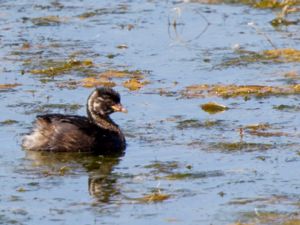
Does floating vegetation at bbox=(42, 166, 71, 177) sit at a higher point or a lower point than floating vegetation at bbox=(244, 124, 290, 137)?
lower

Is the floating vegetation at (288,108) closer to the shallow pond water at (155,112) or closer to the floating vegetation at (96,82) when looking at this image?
the shallow pond water at (155,112)

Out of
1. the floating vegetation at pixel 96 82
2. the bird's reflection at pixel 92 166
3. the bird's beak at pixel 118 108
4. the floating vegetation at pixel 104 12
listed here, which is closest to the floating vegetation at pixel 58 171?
the bird's reflection at pixel 92 166

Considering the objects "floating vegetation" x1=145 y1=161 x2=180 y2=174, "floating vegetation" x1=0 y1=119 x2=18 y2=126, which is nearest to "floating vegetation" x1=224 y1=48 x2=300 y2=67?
"floating vegetation" x1=0 y1=119 x2=18 y2=126

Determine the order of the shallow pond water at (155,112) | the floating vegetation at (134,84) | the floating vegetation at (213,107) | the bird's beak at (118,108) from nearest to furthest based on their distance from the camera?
the shallow pond water at (155,112) < the bird's beak at (118,108) < the floating vegetation at (213,107) < the floating vegetation at (134,84)

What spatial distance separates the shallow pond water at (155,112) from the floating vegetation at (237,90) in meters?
0.10

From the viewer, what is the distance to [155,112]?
16453mm

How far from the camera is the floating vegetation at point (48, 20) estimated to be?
22.2m

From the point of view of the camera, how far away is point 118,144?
49.9 feet

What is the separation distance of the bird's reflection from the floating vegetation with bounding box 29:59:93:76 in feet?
11.8

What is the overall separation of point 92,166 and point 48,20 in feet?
27.0

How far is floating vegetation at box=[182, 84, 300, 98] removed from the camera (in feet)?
56.7

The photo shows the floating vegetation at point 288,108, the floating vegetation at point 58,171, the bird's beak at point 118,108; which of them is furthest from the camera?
the floating vegetation at point 288,108

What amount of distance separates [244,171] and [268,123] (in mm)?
2219

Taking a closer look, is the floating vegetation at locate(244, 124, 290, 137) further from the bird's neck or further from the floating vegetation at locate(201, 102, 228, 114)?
the bird's neck
